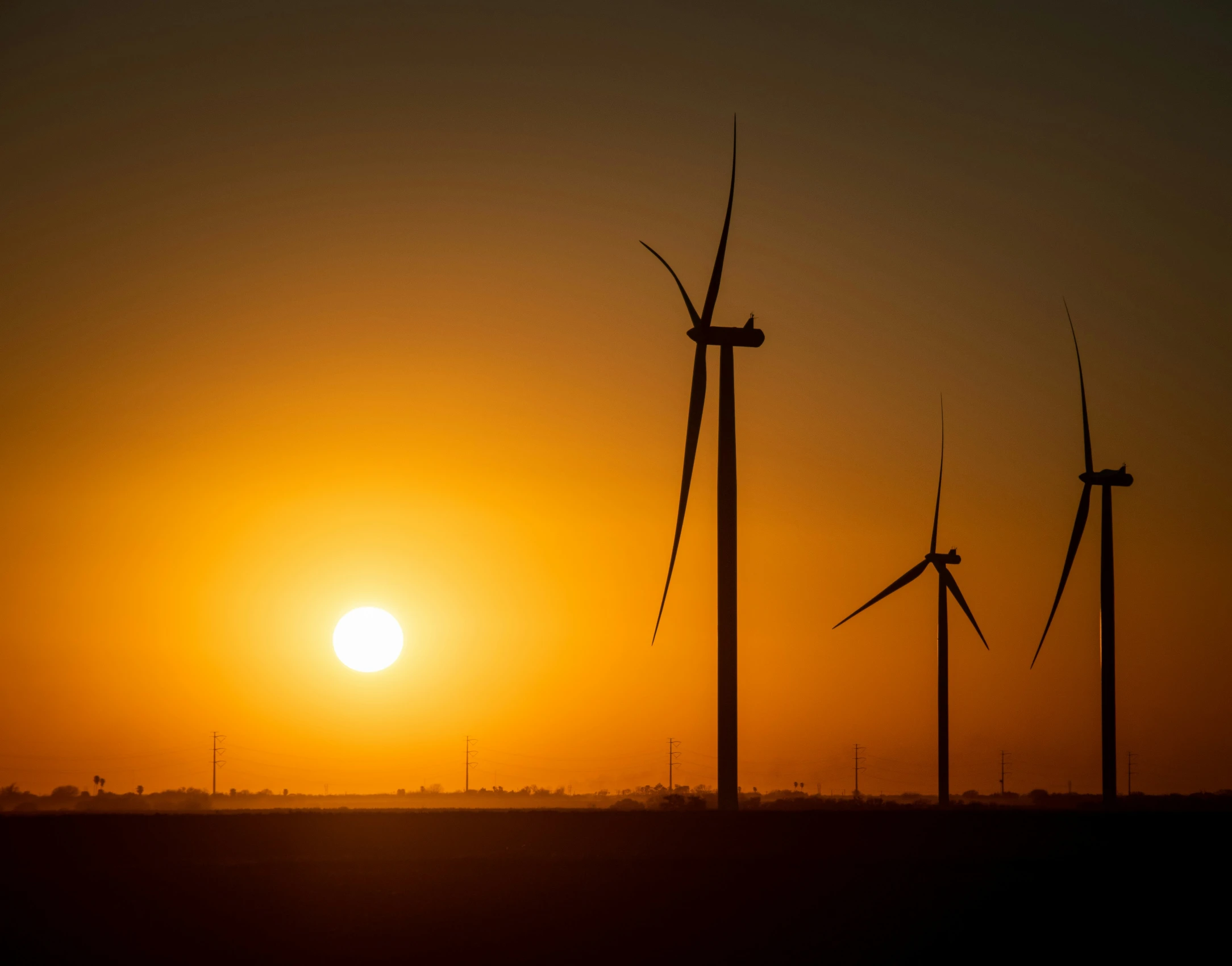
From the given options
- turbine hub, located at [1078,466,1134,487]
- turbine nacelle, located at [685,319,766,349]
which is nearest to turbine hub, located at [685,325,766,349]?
turbine nacelle, located at [685,319,766,349]

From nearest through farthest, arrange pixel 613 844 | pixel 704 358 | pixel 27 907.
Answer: pixel 27 907 < pixel 613 844 < pixel 704 358

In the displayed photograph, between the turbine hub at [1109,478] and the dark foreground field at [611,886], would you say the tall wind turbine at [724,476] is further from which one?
the turbine hub at [1109,478]

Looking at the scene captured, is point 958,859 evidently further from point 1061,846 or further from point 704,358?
point 704,358

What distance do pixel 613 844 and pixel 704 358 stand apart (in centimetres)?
2046

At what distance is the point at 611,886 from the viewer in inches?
1362

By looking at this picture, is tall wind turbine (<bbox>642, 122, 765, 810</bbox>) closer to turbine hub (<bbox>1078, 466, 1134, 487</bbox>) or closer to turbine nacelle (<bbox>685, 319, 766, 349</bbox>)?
turbine nacelle (<bbox>685, 319, 766, 349</bbox>)

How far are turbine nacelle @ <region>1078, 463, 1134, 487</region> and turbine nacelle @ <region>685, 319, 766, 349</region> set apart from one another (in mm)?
36379

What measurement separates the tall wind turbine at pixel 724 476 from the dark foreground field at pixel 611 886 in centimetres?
Answer: 533

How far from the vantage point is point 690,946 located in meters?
30.4

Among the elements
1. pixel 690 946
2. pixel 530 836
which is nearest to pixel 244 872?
pixel 530 836

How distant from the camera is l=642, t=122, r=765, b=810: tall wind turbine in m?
45.2

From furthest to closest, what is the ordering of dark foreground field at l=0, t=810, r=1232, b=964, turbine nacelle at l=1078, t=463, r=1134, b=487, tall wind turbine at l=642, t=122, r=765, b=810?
1. turbine nacelle at l=1078, t=463, r=1134, b=487
2. tall wind turbine at l=642, t=122, r=765, b=810
3. dark foreground field at l=0, t=810, r=1232, b=964

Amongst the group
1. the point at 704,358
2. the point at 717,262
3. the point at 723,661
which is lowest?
the point at 723,661

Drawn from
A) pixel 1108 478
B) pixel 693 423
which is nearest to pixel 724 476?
pixel 693 423
